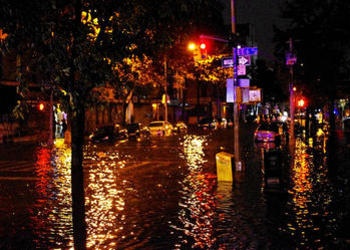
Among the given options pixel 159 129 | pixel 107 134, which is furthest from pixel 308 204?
pixel 159 129

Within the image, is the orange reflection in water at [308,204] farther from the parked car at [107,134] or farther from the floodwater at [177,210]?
the parked car at [107,134]

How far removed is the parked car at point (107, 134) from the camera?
153 feet

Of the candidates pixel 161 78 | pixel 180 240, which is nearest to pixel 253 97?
pixel 180 240

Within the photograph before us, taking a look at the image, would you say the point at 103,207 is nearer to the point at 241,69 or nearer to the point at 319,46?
the point at 241,69

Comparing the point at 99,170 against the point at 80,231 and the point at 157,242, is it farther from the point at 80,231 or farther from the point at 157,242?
the point at 80,231

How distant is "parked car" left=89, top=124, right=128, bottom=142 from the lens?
46500mm

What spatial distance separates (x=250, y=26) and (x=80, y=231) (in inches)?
→ 6279

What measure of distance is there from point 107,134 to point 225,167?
99.3 ft

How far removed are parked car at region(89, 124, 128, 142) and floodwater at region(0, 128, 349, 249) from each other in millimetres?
24057

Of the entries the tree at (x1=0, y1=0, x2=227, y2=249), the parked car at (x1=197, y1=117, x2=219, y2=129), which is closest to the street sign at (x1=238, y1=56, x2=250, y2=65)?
the tree at (x1=0, y1=0, x2=227, y2=249)

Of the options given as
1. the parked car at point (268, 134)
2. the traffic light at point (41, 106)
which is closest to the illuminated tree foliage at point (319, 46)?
the parked car at point (268, 134)

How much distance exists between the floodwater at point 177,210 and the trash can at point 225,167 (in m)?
0.31

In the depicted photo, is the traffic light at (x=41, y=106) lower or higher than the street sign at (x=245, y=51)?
lower

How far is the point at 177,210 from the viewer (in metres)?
13.0
